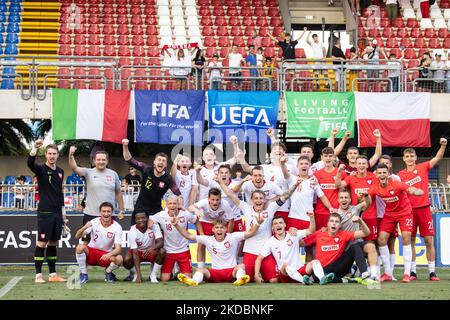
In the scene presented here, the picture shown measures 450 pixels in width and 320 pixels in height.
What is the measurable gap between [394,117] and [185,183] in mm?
9303

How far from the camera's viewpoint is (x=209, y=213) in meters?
15.0

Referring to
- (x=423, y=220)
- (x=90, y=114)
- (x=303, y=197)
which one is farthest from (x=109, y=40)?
(x=423, y=220)

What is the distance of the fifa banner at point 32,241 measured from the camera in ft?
62.5

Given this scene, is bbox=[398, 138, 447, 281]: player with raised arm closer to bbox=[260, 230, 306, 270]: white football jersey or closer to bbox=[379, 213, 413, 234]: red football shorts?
bbox=[379, 213, 413, 234]: red football shorts

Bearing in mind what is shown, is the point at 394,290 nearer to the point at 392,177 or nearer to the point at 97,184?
the point at 392,177

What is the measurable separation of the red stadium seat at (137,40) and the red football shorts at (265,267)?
15674mm

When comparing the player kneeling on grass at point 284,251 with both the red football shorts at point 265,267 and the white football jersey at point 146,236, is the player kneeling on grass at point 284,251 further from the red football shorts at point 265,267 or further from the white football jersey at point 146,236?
the white football jersey at point 146,236

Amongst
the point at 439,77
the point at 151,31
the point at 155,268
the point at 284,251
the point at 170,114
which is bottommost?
the point at 155,268

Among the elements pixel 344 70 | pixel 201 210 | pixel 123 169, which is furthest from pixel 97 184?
pixel 123 169

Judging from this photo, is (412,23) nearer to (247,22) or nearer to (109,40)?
(247,22)

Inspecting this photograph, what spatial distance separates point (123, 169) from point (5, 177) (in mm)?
3322

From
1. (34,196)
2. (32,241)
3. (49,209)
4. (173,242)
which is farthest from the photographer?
(34,196)

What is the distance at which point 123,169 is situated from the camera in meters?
28.7

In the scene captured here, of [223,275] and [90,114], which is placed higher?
[90,114]
